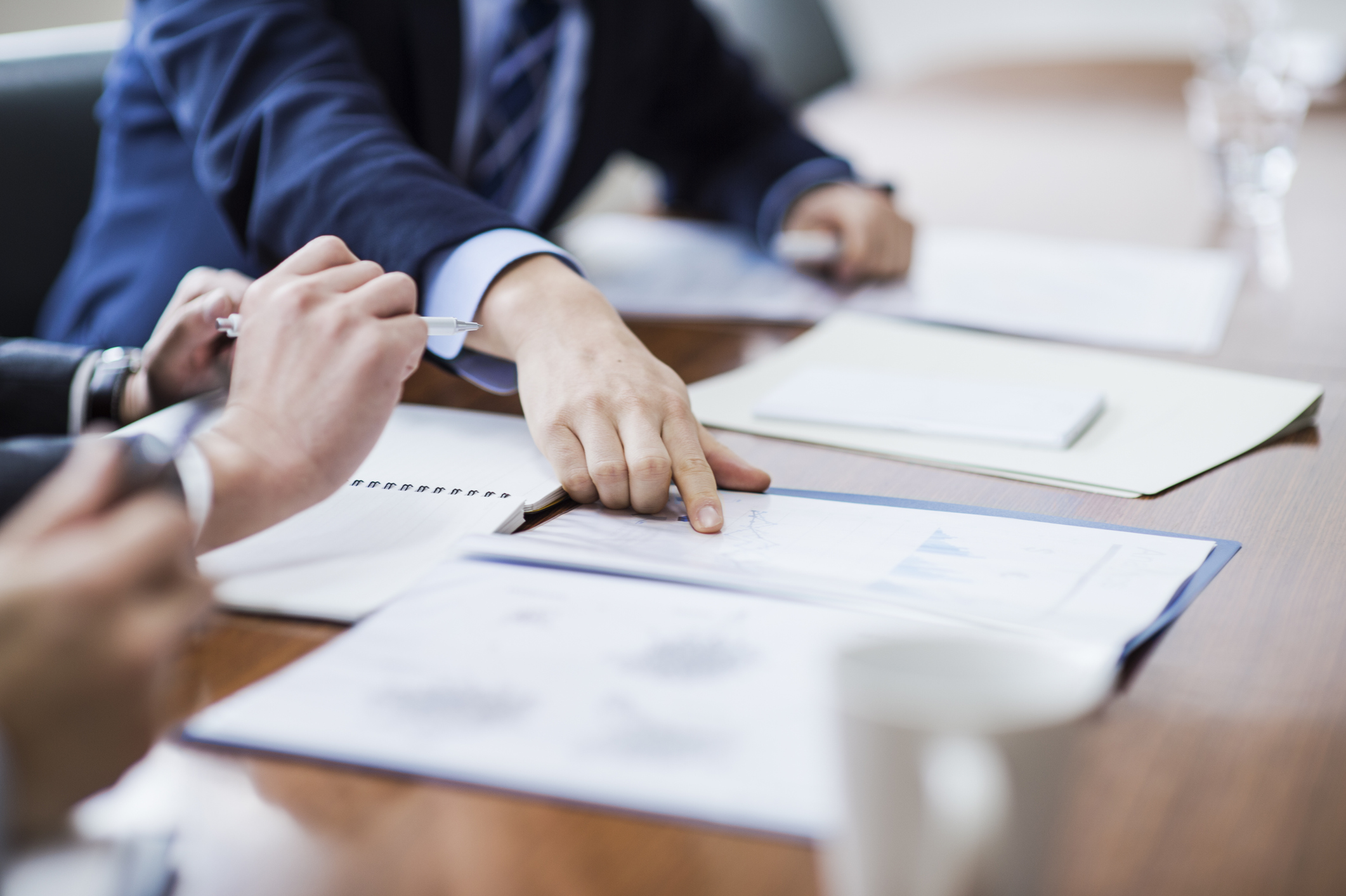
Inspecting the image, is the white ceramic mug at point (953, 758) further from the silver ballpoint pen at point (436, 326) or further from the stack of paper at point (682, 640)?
the silver ballpoint pen at point (436, 326)

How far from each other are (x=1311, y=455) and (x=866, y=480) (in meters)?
0.28

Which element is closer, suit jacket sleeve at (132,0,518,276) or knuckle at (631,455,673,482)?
knuckle at (631,455,673,482)

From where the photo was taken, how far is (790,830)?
35 cm

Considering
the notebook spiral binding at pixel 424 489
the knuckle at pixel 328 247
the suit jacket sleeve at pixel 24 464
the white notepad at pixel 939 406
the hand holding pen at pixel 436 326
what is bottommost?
the notebook spiral binding at pixel 424 489

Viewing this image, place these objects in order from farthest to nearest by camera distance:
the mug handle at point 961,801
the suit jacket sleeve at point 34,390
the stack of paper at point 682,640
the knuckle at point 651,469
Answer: the suit jacket sleeve at point 34,390 < the knuckle at point 651,469 < the stack of paper at point 682,640 < the mug handle at point 961,801

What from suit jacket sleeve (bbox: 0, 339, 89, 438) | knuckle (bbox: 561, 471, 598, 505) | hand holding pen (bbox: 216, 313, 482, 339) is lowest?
suit jacket sleeve (bbox: 0, 339, 89, 438)

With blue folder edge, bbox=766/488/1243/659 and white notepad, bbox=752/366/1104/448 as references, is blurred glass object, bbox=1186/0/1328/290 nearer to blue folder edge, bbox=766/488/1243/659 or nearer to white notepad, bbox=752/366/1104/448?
white notepad, bbox=752/366/1104/448

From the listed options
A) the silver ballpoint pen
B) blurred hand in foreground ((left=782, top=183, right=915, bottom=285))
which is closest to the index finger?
the silver ballpoint pen

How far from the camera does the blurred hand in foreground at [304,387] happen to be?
52cm

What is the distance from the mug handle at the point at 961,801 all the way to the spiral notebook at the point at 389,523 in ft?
0.93

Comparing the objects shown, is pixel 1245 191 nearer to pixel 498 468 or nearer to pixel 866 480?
pixel 866 480

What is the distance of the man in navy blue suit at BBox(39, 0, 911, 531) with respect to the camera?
649 millimetres

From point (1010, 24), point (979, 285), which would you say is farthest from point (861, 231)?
point (1010, 24)

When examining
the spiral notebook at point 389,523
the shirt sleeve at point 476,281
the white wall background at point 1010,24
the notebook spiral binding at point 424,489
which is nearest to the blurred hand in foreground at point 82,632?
the spiral notebook at point 389,523
